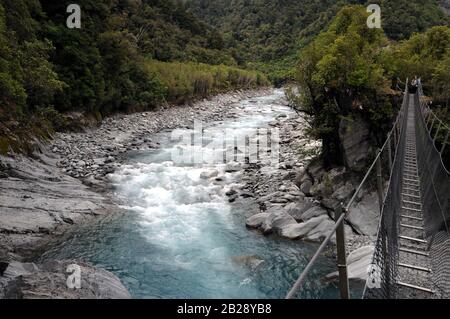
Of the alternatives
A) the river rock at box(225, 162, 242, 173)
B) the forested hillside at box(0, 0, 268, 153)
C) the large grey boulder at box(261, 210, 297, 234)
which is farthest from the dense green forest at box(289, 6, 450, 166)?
the forested hillside at box(0, 0, 268, 153)

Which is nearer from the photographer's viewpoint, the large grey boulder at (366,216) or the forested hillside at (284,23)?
the large grey boulder at (366,216)

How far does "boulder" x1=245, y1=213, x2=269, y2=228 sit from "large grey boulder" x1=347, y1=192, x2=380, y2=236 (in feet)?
7.20

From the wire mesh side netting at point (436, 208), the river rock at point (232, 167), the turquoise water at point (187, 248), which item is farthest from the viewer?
the river rock at point (232, 167)

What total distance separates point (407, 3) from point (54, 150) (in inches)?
2049

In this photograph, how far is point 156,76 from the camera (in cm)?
2703

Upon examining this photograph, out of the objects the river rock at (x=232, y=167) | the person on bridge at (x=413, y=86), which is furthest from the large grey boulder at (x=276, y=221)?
the person on bridge at (x=413, y=86)

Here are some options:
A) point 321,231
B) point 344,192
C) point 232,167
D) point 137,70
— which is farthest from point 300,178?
point 137,70

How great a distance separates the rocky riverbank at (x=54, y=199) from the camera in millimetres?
5914

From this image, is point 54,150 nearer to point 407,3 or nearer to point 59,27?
point 59,27

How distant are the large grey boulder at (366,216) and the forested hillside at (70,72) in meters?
10.5

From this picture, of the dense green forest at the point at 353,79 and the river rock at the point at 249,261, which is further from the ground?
the dense green forest at the point at 353,79

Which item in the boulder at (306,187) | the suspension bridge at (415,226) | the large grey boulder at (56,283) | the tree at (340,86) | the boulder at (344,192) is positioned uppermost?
the tree at (340,86)

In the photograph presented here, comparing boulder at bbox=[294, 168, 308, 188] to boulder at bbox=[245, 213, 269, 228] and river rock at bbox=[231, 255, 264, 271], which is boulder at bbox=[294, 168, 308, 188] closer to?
boulder at bbox=[245, 213, 269, 228]

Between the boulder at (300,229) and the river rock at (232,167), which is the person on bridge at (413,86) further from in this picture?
the river rock at (232,167)
